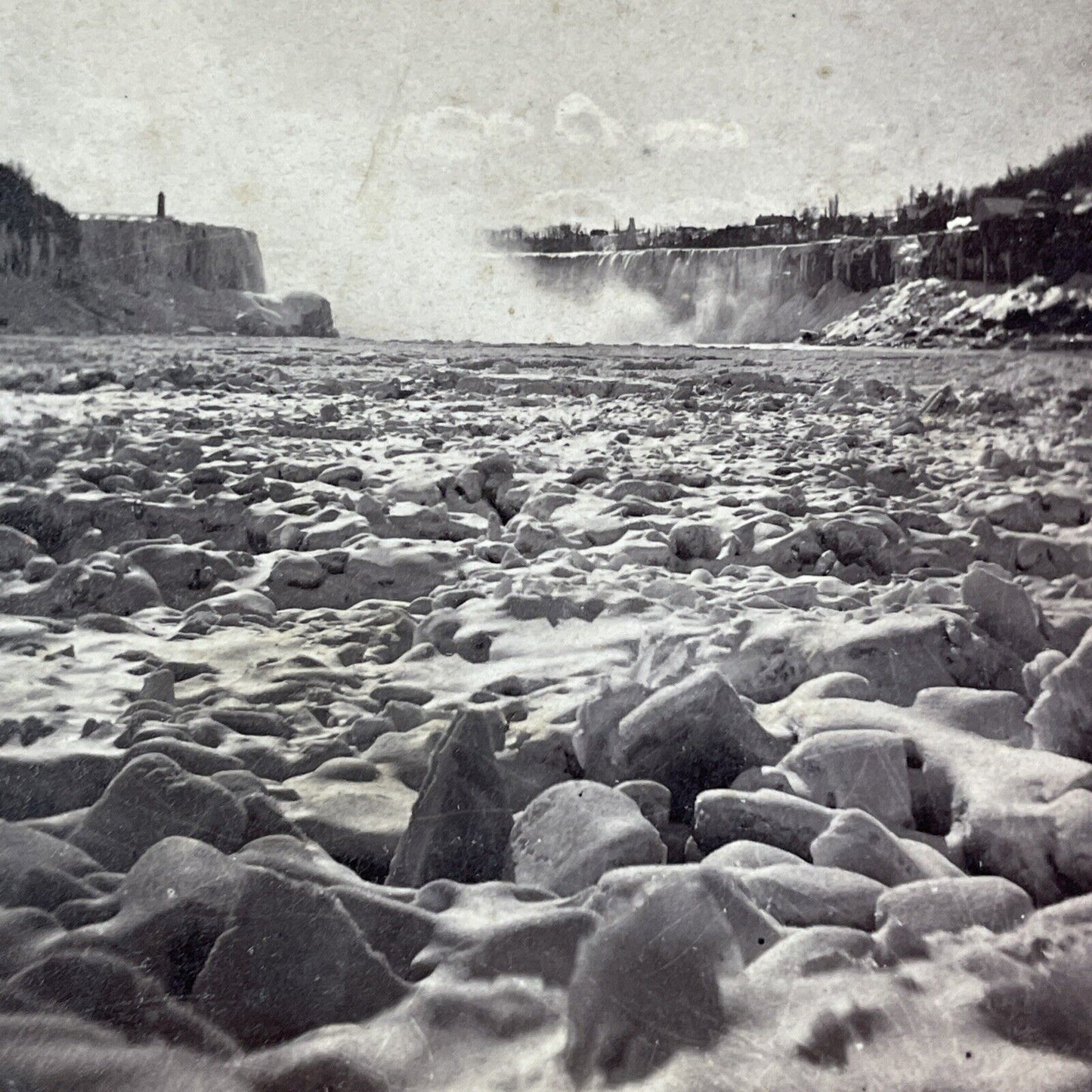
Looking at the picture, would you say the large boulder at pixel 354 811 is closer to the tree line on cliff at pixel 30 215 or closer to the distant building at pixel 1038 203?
the tree line on cliff at pixel 30 215

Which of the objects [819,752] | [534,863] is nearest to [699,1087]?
[534,863]

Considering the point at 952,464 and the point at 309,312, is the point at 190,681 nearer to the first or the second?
the point at 952,464

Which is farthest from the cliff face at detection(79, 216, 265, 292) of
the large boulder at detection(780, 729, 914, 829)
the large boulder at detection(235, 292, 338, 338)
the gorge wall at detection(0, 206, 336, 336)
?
the large boulder at detection(780, 729, 914, 829)

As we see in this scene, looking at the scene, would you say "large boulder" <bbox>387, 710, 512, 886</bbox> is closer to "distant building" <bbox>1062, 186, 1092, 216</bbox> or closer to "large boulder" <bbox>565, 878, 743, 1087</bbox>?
"large boulder" <bbox>565, 878, 743, 1087</bbox>

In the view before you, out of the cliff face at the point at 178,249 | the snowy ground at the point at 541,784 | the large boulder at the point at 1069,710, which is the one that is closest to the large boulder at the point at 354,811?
the snowy ground at the point at 541,784

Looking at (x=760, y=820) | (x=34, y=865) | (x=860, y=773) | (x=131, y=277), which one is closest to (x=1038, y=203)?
(x=860, y=773)

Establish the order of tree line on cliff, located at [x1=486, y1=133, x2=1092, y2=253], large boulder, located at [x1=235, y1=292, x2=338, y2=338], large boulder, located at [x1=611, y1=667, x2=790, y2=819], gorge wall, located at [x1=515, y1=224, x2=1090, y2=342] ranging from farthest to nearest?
1. gorge wall, located at [x1=515, y1=224, x2=1090, y2=342]
2. large boulder, located at [x1=235, y1=292, x2=338, y2=338]
3. tree line on cliff, located at [x1=486, y1=133, x2=1092, y2=253]
4. large boulder, located at [x1=611, y1=667, x2=790, y2=819]
